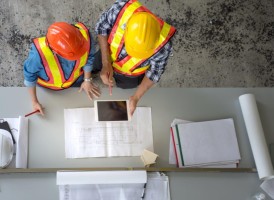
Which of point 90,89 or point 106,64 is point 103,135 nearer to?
point 90,89

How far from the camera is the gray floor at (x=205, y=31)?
165cm

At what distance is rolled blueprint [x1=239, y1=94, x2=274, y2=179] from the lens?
3.64 feet

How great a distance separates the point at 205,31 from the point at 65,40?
118 centimetres

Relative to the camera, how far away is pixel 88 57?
3.57ft

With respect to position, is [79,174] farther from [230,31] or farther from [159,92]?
[230,31]

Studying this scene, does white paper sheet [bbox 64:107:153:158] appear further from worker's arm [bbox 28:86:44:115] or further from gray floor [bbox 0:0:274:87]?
gray floor [bbox 0:0:274:87]

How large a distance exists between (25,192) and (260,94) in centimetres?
106

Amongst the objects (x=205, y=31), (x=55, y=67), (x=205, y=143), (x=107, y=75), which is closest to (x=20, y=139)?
(x=55, y=67)

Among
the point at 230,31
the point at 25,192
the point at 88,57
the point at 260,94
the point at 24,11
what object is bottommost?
the point at 25,192

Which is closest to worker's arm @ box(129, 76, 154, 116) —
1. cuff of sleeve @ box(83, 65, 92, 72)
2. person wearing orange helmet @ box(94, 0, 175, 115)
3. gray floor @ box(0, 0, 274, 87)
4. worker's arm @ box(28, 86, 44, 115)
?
person wearing orange helmet @ box(94, 0, 175, 115)

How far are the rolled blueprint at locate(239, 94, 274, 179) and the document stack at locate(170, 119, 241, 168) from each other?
0.07 metres

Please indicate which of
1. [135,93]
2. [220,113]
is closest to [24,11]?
[135,93]

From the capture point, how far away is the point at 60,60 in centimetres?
101

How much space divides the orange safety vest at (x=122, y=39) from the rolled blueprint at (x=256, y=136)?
1.53 feet
